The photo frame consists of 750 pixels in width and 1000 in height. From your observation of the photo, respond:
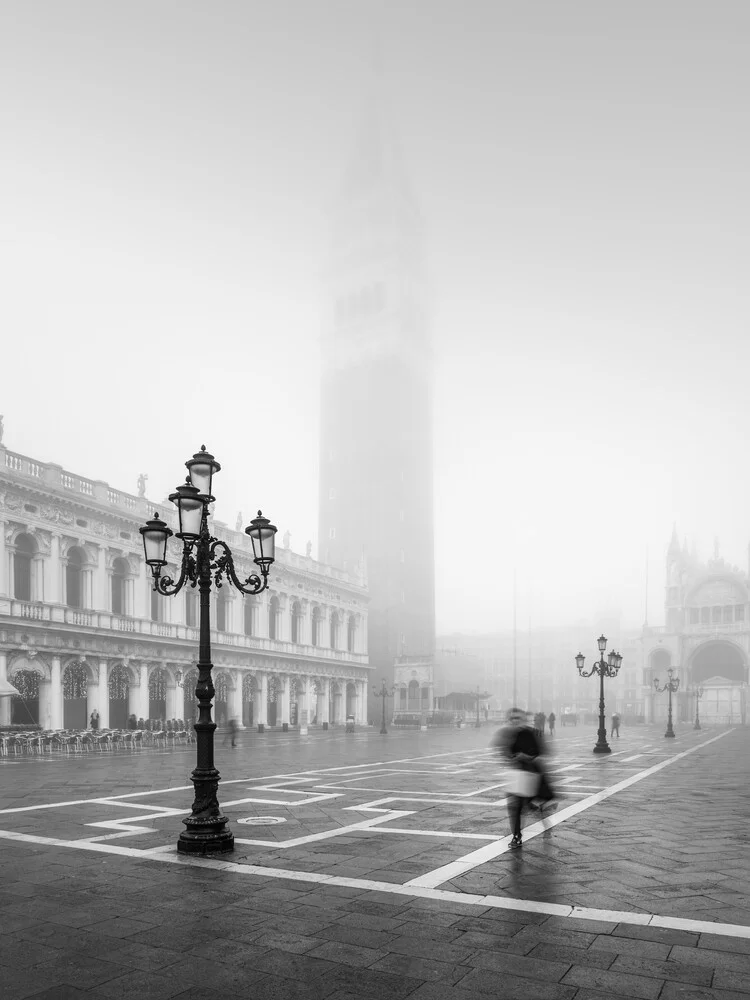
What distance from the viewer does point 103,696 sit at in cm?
3900

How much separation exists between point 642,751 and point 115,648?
24.0 meters

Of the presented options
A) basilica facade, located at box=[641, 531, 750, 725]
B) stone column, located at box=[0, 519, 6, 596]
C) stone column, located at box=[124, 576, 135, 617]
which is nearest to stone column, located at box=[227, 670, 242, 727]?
stone column, located at box=[124, 576, 135, 617]

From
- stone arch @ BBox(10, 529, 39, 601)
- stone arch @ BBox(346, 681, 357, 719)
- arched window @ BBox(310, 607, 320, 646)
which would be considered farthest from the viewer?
stone arch @ BBox(346, 681, 357, 719)

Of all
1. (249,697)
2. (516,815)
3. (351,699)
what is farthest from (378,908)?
(351,699)

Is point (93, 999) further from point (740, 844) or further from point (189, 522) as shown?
point (740, 844)

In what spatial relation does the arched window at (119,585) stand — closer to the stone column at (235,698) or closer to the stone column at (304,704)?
the stone column at (235,698)

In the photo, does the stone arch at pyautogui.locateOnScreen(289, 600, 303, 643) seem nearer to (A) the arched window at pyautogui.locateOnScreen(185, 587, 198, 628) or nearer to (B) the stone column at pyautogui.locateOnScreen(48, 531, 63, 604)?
(A) the arched window at pyautogui.locateOnScreen(185, 587, 198, 628)

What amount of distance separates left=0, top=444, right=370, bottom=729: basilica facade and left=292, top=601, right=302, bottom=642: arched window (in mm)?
90

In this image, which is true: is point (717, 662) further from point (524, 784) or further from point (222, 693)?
point (524, 784)

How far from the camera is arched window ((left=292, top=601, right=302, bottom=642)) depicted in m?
58.8

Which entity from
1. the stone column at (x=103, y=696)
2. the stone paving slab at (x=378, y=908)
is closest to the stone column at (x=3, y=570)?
the stone column at (x=103, y=696)

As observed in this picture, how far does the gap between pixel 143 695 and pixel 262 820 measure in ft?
102

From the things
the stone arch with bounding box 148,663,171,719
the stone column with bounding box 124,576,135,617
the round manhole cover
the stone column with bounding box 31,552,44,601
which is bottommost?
the stone arch with bounding box 148,663,171,719

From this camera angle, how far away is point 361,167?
101 m
